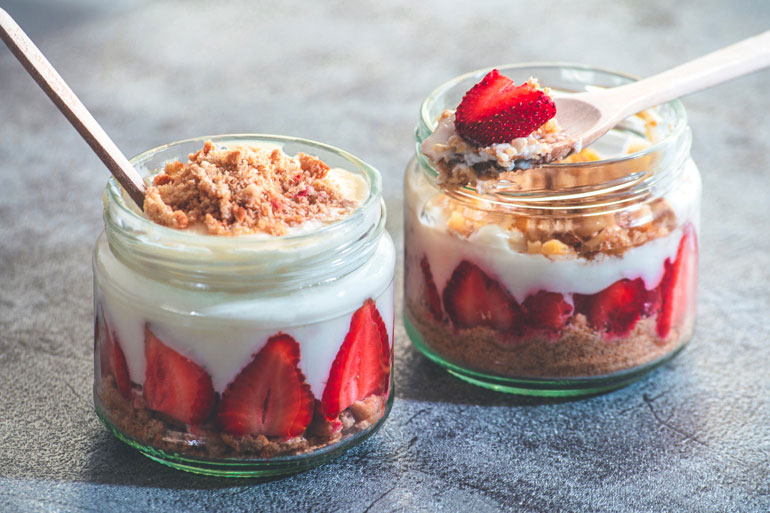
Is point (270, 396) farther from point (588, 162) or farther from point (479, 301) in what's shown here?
point (588, 162)

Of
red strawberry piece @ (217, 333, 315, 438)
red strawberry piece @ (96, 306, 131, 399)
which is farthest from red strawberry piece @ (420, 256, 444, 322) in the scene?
red strawberry piece @ (96, 306, 131, 399)

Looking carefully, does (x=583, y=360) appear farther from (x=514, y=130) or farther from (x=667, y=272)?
(x=514, y=130)

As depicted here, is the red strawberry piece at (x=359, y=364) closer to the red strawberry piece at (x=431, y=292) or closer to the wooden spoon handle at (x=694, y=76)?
the red strawberry piece at (x=431, y=292)

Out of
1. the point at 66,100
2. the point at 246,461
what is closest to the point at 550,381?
the point at 246,461

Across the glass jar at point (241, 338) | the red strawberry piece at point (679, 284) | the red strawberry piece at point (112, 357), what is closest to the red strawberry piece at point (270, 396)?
the glass jar at point (241, 338)

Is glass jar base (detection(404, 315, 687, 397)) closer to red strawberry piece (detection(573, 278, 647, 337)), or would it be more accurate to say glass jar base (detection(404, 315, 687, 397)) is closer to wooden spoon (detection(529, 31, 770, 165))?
red strawberry piece (detection(573, 278, 647, 337))
